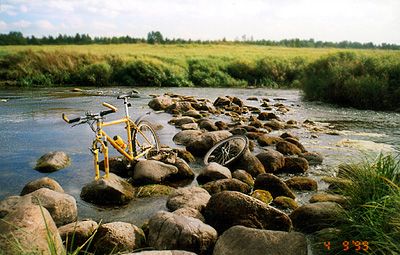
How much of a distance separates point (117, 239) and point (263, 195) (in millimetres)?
3196

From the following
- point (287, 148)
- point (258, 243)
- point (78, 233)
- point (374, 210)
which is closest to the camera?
point (374, 210)

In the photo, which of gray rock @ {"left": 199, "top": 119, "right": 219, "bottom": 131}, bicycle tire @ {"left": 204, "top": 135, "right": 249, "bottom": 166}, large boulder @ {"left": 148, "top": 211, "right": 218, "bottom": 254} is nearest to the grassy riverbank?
gray rock @ {"left": 199, "top": 119, "right": 219, "bottom": 131}

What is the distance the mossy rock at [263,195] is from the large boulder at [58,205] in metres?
3.24

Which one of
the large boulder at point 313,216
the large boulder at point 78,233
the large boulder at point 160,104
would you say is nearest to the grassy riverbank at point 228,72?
the large boulder at point 160,104

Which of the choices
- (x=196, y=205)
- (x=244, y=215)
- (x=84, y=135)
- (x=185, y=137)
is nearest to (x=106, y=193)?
(x=196, y=205)

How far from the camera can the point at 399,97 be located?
21047 millimetres

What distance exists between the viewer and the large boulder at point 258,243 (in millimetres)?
4875

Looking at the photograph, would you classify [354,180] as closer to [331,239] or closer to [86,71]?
[331,239]

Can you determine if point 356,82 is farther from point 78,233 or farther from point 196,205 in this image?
point 78,233

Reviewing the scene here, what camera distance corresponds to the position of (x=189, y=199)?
6.84 metres

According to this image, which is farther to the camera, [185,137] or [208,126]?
[208,126]

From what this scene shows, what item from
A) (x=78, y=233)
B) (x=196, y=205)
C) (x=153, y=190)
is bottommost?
(x=153, y=190)

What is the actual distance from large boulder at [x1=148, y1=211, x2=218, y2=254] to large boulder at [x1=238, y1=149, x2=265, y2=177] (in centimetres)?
389

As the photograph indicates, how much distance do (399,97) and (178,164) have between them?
1644 centimetres
